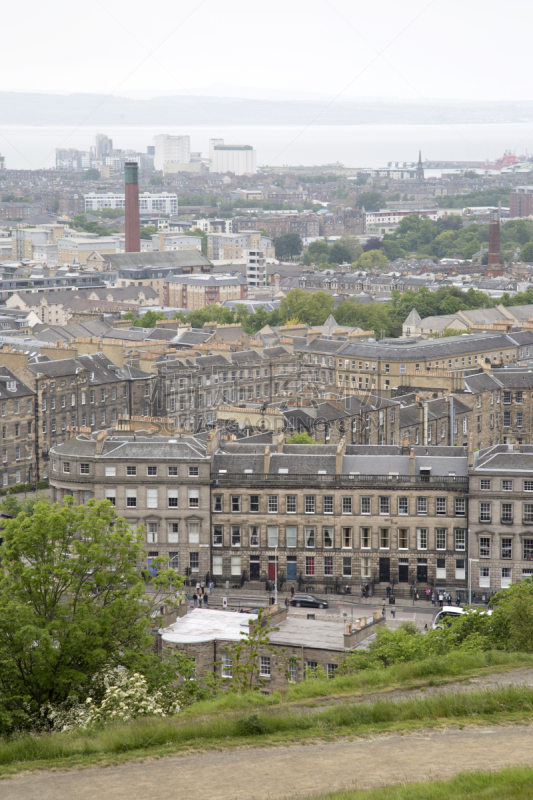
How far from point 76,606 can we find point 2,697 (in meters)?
3.91

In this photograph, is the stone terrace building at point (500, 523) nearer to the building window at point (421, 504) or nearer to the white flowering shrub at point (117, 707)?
the building window at point (421, 504)

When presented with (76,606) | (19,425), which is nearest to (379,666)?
(76,606)

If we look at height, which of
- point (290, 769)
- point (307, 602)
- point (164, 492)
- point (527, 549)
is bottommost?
point (307, 602)

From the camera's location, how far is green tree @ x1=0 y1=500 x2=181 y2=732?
3738 cm

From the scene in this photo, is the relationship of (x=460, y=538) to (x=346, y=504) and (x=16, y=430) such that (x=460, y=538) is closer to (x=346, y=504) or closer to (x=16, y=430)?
(x=346, y=504)

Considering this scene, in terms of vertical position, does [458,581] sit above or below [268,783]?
below

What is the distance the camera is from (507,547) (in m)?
67.1

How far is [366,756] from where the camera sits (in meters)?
29.4

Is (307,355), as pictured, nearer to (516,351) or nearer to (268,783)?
(516,351)

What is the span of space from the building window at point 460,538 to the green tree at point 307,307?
10499 cm

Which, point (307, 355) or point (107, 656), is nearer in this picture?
point (107, 656)

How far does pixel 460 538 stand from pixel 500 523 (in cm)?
245

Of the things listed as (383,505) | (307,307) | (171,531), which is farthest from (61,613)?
(307,307)

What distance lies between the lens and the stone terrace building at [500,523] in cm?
6681
